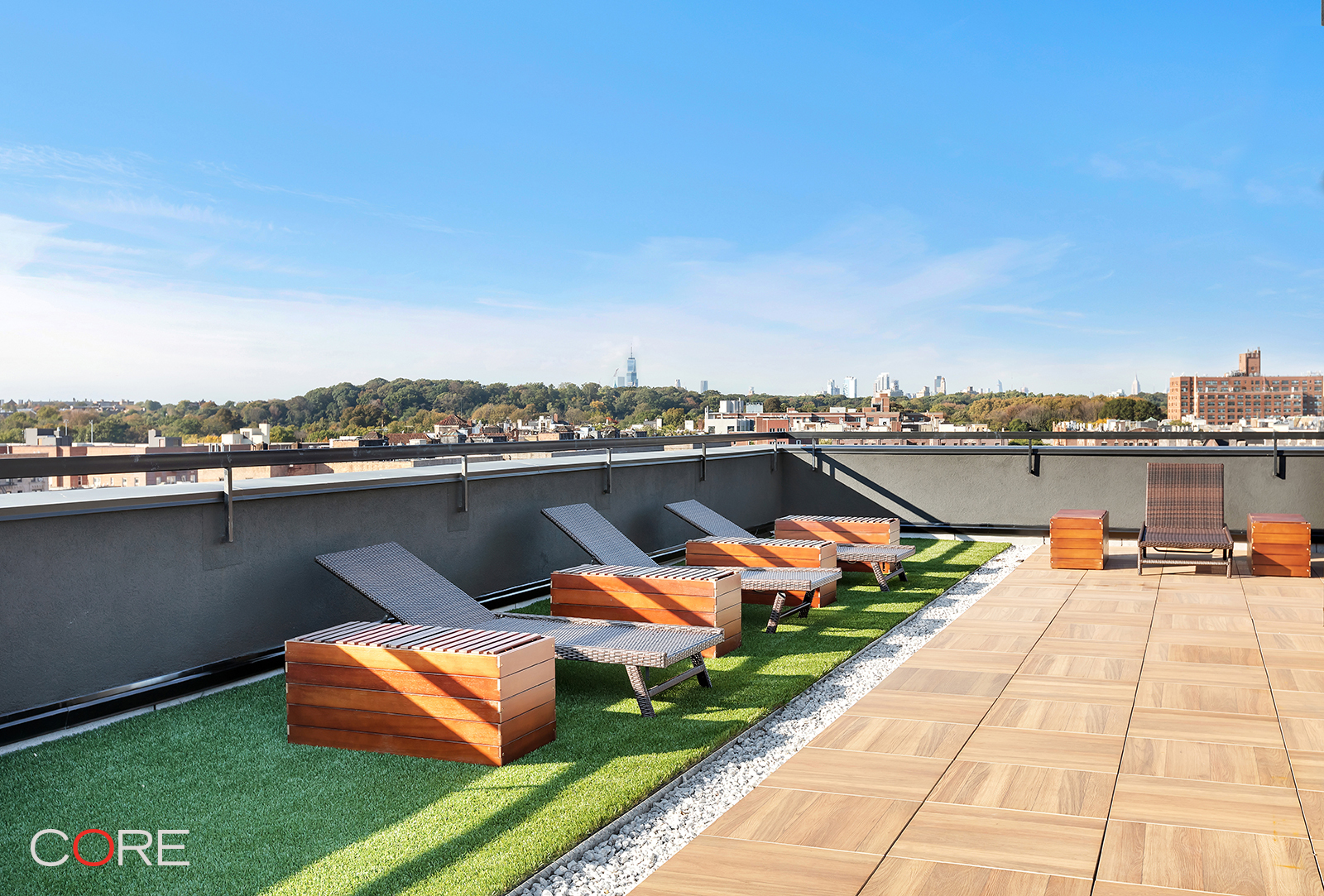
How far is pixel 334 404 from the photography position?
17.6 meters

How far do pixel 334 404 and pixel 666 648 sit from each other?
49.1 ft

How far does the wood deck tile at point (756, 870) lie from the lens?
94.5 inches

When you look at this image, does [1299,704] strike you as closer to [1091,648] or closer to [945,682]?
[1091,648]

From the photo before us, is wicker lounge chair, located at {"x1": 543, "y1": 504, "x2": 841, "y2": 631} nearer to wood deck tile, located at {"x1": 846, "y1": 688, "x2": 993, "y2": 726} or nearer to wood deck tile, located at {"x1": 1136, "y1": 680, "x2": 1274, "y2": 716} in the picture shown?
wood deck tile, located at {"x1": 846, "y1": 688, "x2": 993, "y2": 726}

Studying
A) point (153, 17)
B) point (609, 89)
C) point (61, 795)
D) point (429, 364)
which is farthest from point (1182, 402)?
point (153, 17)

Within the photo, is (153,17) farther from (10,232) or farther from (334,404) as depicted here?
(334,404)

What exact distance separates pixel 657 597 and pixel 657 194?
3140 centimetres

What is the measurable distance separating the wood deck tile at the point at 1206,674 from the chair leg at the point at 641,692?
2384 millimetres

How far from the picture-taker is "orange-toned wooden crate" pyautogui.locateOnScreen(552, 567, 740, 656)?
15.6 ft

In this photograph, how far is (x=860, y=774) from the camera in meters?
3.24

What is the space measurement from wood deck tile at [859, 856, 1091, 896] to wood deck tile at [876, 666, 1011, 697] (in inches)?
70.9

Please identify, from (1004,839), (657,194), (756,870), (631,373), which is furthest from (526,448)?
(657,194)

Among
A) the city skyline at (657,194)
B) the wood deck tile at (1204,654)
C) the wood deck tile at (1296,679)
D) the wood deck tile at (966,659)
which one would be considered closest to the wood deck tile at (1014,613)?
the wood deck tile at (1204,654)

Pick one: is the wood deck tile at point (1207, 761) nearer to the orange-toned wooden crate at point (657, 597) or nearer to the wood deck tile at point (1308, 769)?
the wood deck tile at point (1308, 769)
